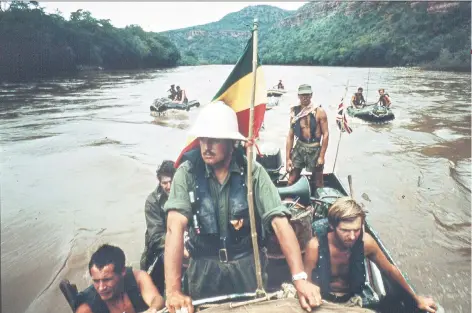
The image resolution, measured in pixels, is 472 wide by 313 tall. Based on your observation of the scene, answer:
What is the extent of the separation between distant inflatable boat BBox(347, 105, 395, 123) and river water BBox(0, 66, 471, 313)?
55 centimetres

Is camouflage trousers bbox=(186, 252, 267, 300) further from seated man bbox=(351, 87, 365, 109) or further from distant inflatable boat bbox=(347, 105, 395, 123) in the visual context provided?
seated man bbox=(351, 87, 365, 109)

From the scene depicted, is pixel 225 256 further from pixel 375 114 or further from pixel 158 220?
pixel 375 114

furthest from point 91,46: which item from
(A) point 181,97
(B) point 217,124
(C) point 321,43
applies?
(C) point 321,43

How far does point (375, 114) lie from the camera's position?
16156 mm

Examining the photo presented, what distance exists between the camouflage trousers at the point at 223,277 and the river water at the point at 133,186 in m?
1.21

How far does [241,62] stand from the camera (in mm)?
2393

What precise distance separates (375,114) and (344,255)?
14897 millimetres

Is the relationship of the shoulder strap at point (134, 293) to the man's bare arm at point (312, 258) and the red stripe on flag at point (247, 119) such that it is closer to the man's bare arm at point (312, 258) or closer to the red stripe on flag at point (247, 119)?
the man's bare arm at point (312, 258)

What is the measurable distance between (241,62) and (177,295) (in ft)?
5.36

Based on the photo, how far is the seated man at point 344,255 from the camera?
2.66m

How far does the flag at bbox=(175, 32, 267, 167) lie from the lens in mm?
2371

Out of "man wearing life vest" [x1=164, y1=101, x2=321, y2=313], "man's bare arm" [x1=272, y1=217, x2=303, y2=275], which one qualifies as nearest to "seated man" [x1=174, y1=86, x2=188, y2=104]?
"man wearing life vest" [x1=164, y1=101, x2=321, y2=313]

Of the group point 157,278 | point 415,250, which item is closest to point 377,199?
point 415,250

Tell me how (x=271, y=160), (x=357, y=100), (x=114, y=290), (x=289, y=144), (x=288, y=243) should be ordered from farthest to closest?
(x=357, y=100)
(x=289, y=144)
(x=271, y=160)
(x=114, y=290)
(x=288, y=243)
